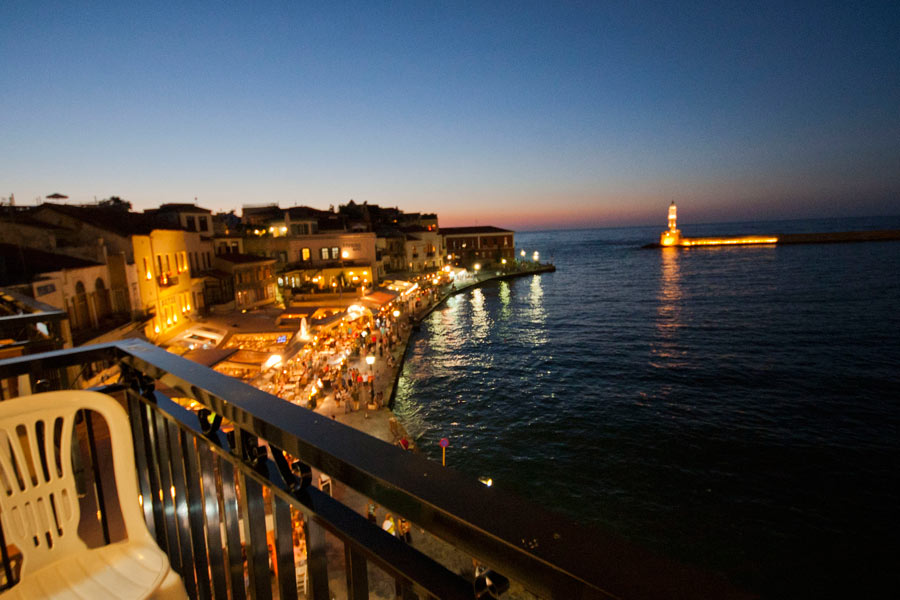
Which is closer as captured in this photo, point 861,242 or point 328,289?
point 328,289

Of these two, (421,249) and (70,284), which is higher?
(421,249)

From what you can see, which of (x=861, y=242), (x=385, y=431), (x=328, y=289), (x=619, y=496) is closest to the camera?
(x=619, y=496)

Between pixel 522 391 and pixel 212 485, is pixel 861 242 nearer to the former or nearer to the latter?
pixel 522 391

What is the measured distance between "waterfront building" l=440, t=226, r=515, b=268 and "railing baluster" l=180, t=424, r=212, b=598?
8902cm

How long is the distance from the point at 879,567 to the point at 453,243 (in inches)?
3260

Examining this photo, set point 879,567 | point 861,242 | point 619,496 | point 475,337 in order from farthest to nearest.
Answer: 1. point 861,242
2. point 475,337
3. point 619,496
4. point 879,567

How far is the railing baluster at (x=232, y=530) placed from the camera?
5.41 ft

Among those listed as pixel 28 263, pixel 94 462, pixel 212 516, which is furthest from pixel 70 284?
pixel 212 516

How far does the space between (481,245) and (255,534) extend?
9165 cm

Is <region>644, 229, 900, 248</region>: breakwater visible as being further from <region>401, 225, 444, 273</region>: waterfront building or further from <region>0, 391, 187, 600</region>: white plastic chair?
<region>0, 391, 187, 600</region>: white plastic chair

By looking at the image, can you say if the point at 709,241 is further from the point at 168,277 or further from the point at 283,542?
the point at 283,542

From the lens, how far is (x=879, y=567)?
13.2 metres

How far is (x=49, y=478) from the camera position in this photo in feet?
6.48

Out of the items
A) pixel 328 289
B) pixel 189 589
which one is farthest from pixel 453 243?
pixel 189 589
